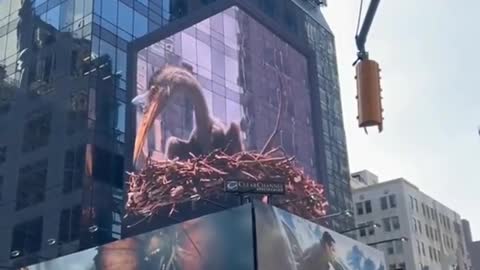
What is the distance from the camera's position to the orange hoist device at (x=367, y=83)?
8.68 metres

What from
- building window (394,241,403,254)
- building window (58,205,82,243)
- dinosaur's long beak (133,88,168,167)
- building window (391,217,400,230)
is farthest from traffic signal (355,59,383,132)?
building window (391,217,400,230)

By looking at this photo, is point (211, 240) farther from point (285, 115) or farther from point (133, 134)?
point (285, 115)

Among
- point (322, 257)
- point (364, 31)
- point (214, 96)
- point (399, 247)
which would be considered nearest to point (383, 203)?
point (399, 247)

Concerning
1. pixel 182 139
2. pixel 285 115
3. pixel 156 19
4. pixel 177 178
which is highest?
pixel 156 19

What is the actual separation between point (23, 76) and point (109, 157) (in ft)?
40.2

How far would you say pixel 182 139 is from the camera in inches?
2290

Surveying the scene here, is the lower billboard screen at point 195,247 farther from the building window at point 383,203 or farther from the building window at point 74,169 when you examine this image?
the building window at point 383,203

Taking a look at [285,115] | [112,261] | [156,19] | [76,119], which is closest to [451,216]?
[285,115]

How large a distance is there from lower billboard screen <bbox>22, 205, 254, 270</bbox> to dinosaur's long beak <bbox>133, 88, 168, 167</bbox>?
1966 centimetres

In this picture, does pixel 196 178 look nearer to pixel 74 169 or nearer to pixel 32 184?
pixel 74 169

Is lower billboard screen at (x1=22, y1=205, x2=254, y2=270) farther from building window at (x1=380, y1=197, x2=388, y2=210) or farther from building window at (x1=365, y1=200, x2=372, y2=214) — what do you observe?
building window at (x1=365, y1=200, x2=372, y2=214)

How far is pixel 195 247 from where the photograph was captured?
3494cm

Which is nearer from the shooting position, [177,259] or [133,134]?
[177,259]

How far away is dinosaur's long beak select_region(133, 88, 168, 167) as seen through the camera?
2274 inches
